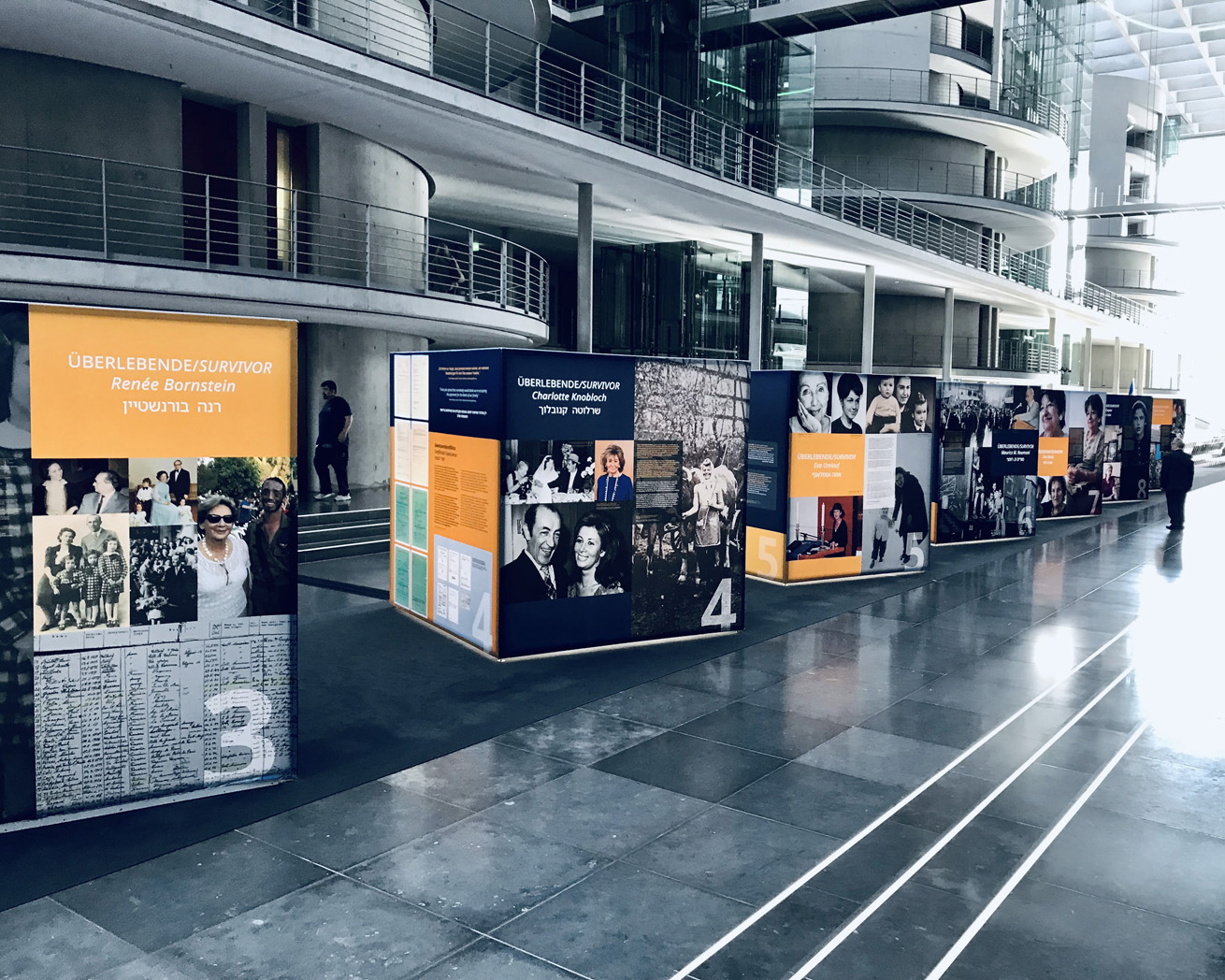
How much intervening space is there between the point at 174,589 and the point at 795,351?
27.9 m

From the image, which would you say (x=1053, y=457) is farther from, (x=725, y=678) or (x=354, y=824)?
(x=354, y=824)

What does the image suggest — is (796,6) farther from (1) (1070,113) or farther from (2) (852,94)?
(1) (1070,113)

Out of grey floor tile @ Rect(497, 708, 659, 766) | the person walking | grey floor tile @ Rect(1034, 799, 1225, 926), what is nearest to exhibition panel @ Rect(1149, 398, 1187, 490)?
the person walking

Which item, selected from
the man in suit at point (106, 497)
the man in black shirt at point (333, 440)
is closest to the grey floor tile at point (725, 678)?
the man in suit at point (106, 497)

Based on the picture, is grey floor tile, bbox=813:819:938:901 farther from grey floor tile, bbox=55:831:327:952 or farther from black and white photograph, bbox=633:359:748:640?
black and white photograph, bbox=633:359:748:640

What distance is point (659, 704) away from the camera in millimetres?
7922

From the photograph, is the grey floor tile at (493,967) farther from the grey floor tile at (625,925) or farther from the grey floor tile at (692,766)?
the grey floor tile at (692,766)

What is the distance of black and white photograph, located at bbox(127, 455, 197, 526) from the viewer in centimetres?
562

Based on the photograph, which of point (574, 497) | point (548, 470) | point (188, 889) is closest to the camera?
point (188, 889)

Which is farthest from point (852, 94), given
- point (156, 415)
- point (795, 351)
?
point (156, 415)

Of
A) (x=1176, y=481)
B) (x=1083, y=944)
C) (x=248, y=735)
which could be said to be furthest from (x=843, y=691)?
(x=1176, y=481)

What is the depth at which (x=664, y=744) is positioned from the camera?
23.0 feet

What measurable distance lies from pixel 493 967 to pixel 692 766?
2570 millimetres

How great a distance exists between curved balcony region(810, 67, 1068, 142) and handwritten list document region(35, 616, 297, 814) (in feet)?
107
